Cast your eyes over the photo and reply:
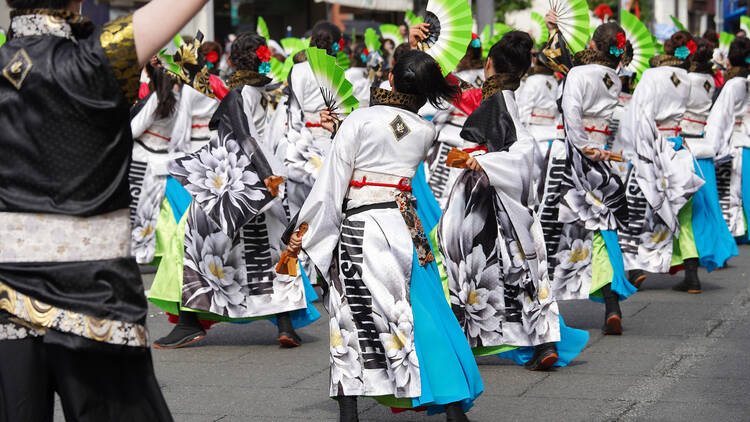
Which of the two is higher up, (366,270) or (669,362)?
(366,270)

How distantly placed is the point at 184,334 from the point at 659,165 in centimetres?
362

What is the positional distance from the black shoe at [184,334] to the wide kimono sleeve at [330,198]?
246 centimetres

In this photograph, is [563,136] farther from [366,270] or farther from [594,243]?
[366,270]

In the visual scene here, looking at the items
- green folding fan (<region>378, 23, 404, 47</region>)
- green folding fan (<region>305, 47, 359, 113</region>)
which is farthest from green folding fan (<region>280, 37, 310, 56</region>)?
green folding fan (<region>305, 47, 359, 113</region>)

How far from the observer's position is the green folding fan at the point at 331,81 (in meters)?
5.83

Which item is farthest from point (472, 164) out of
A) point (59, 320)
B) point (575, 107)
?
point (59, 320)

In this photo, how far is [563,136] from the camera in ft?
24.5

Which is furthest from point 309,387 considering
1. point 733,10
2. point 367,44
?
point 733,10

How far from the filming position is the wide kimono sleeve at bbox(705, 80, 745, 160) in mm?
10117

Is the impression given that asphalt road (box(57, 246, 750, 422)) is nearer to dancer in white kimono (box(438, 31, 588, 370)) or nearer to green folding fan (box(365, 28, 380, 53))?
dancer in white kimono (box(438, 31, 588, 370))

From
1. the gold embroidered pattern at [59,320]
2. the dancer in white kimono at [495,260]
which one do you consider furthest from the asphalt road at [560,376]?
the gold embroidered pattern at [59,320]

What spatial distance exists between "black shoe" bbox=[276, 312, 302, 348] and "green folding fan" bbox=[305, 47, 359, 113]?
145 centimetres

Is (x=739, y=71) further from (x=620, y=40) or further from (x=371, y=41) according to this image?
(x=371, y=41)

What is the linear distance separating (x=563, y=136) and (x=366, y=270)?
3193 millimetres
